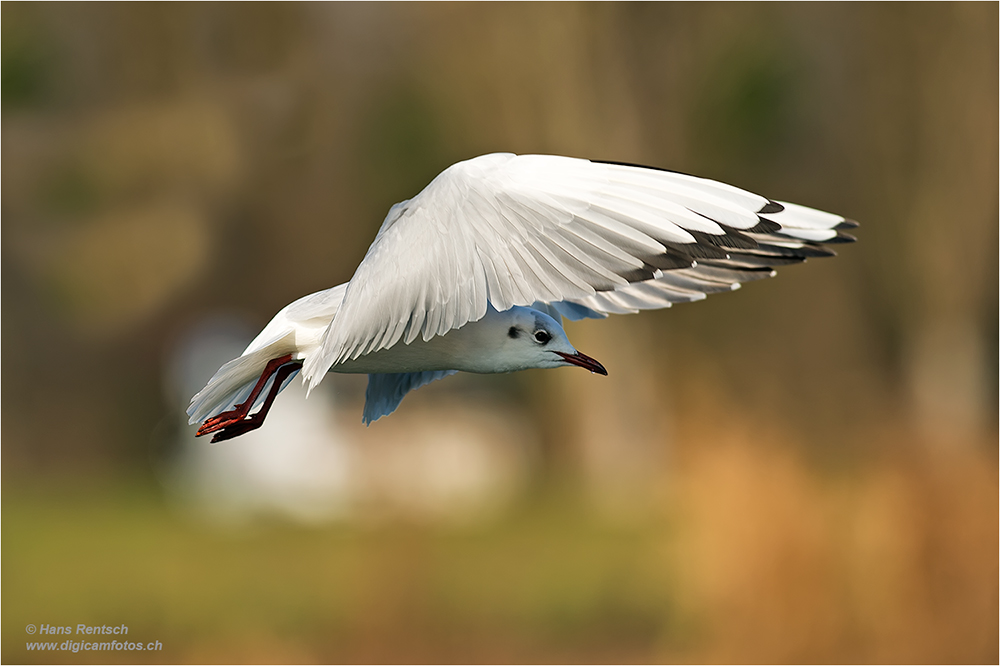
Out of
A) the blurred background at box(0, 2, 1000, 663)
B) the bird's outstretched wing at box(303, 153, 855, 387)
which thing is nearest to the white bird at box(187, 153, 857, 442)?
the bird's outstretched wing at box(303, 153, 855, 387)

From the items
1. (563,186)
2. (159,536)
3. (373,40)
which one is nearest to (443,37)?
(373,40)

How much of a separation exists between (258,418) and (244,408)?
0.03 metres

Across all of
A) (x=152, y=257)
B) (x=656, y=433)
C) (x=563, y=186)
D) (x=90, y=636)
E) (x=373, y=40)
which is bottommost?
(x=90, y=636)

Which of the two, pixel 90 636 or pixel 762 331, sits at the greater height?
pixel 762 331

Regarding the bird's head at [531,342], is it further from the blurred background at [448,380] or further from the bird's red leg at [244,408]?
the blurred background at [448,380]

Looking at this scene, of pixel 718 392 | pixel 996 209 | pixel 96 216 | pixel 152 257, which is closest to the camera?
pixel 718 392

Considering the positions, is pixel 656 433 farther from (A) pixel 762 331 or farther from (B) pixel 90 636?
(B) pixel 90 636

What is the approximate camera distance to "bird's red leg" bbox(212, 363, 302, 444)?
2.10 m

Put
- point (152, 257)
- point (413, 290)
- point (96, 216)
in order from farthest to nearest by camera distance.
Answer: point (152, 257) < point (96, 216) < point (413, 290)

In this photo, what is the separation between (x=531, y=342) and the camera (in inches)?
78.4

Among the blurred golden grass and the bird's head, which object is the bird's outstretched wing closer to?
the bird's head

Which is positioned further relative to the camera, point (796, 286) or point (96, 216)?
point (796, 286)

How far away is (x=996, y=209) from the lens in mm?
8492

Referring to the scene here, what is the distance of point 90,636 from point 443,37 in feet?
17.4
